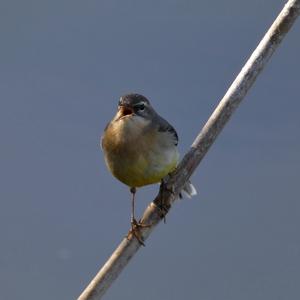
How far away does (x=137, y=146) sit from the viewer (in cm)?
403

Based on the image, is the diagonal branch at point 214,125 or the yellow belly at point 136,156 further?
the yellow belly at point 136,156

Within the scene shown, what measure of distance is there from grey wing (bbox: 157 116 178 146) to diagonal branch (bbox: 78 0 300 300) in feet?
3.38

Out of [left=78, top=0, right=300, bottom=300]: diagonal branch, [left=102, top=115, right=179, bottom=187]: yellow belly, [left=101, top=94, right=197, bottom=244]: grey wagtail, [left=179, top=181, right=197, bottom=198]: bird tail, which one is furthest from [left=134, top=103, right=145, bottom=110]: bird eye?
[left=78, top=0, right=300, bottom=300]: diagonal branch

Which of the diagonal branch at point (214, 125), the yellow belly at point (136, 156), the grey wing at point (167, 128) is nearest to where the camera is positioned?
the diagonal branch at point (214, 125)

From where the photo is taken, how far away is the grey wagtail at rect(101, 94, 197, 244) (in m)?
4.01

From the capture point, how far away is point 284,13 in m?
3.11

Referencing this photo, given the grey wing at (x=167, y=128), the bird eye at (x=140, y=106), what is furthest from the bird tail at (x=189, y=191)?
the bird eye at (x=140, y=106)

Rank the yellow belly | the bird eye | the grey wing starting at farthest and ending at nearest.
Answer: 1. the grey wing
2. the bird eye
3. the yellow belly

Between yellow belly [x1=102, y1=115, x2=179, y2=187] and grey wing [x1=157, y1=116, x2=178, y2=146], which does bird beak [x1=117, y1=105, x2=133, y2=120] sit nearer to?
yellow belly [x1=102, y1=115, x2=179, y2=187]

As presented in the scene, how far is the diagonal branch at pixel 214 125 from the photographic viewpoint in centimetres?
296

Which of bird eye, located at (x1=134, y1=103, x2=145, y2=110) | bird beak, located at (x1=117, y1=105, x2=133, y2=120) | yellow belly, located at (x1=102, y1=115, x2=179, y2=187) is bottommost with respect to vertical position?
yellow belly, located at (x1=102, y1=115, x2=179, y2=187)

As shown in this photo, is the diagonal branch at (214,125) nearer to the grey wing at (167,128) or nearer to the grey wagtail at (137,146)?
the grey wagtail at (137,146)

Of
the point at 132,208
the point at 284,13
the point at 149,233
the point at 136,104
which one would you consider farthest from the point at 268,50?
the point at 132,208

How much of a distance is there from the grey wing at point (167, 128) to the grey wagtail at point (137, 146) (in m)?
0.01
